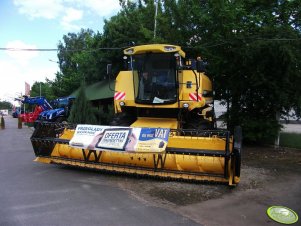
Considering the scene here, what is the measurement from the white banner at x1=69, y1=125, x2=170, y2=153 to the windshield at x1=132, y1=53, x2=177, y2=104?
2343 millimetres

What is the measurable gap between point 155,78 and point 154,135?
10.4ft

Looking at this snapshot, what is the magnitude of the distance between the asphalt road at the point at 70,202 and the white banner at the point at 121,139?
30.7 inches

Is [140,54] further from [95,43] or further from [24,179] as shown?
[95,43]

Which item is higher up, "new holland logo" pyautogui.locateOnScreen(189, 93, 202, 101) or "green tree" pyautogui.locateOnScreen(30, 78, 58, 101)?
"green tree" pyautogui.locateOnScreen(30, 78, 58, 101)

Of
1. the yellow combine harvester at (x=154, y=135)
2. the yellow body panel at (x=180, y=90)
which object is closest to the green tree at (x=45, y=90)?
the yellow body panel at (x=180, y=90)

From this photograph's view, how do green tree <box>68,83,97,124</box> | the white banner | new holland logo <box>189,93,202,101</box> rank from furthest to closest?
green tree <box>68,83,97,124</box>, new holland logo <box>189,93,202,101</box>, the white banner

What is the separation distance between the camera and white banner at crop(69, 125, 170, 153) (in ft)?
26.3

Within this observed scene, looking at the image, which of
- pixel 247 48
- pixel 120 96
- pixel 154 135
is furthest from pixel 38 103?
pixel 154 135

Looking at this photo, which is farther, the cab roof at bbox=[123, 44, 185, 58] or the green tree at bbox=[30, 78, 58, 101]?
the green tree at bbox=[30, 78, 58, 101]

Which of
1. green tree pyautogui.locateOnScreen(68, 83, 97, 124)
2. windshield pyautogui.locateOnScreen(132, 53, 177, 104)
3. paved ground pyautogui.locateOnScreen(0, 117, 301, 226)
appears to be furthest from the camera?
green tree pyautogui.locateOnScreen(68, 83, 97, 124)

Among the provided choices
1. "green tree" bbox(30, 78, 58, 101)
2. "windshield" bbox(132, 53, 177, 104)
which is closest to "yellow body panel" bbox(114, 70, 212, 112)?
"windshield" bbox(132, 53, 177, 104)

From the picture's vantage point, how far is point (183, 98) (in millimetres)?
10594

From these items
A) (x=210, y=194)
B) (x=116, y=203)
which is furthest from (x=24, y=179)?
(x=210, y=194)

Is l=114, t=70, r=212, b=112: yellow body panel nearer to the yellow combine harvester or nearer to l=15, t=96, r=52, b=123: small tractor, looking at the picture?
the yellow combine harvester
